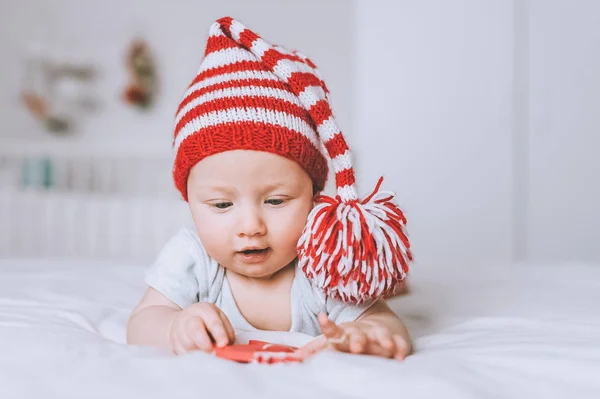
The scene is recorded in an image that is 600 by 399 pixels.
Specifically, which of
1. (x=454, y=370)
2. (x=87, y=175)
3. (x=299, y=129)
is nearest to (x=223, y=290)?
(x=299, y=129)

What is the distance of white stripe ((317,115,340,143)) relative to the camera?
2.65 ft

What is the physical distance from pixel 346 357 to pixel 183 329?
20 cm

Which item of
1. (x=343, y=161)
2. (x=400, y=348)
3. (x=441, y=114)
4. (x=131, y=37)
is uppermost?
(x=131, y=37)

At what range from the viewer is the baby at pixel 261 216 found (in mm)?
734

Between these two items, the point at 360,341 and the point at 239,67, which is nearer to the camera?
the point at 360,341

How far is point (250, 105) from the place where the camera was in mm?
792

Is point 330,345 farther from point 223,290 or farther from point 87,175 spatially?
point 87,175

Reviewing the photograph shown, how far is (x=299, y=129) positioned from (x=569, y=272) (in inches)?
29.7

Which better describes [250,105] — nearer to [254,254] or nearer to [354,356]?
[254,254]

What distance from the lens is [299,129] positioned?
2.64 feet

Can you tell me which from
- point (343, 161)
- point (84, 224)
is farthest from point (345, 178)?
point (84, 224)

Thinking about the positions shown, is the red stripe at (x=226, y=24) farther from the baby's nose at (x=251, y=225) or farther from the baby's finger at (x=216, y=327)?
the baby's finger at (x=216, y=327)

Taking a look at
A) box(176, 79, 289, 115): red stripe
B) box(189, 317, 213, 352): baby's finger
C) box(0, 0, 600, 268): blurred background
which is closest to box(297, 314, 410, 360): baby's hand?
box(189, 317, 213, 352): baby's finger

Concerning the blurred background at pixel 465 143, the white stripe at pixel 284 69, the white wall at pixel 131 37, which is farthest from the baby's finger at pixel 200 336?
the white wall at pixel 131 37
